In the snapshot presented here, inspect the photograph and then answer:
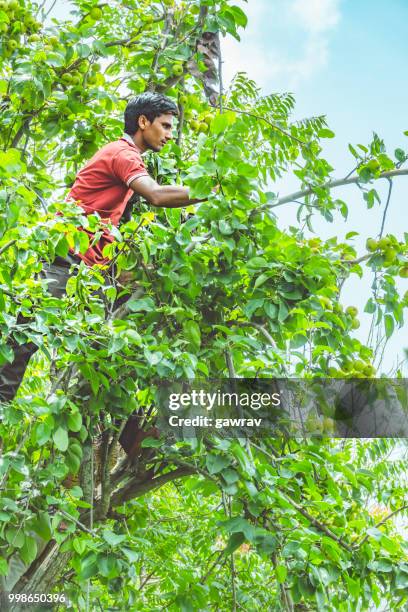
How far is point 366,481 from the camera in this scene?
101 inches

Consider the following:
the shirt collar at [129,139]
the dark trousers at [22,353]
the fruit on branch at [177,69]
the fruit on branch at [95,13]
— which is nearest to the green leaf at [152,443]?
the dark trousers at [22,353]

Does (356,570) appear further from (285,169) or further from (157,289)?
(285,169)

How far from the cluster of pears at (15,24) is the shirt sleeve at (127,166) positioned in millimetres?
1099

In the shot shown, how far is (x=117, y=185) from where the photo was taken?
3.08m

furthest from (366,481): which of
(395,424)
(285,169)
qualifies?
(285,169)

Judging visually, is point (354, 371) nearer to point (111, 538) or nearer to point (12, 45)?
point (111, 538)

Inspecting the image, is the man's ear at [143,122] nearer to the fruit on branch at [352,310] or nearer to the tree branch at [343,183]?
the tree branch at [343,183]

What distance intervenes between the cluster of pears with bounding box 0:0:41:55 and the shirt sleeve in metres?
1.10

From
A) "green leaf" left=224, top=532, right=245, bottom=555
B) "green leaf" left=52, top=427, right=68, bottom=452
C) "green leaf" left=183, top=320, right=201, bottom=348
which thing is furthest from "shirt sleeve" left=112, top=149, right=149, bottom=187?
"green leaf" left=224, top=532, right=245, bottom=555

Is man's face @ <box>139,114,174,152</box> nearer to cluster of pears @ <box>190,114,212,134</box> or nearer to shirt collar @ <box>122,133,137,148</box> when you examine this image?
shirt collar @ <box>122,133,137,148</box>

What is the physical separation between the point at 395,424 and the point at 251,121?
196 centimetres

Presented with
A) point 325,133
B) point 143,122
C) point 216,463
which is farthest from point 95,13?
point 216,463

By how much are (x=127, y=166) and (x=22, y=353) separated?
79 centimetres

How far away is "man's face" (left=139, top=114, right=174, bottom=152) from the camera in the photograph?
3.29m
